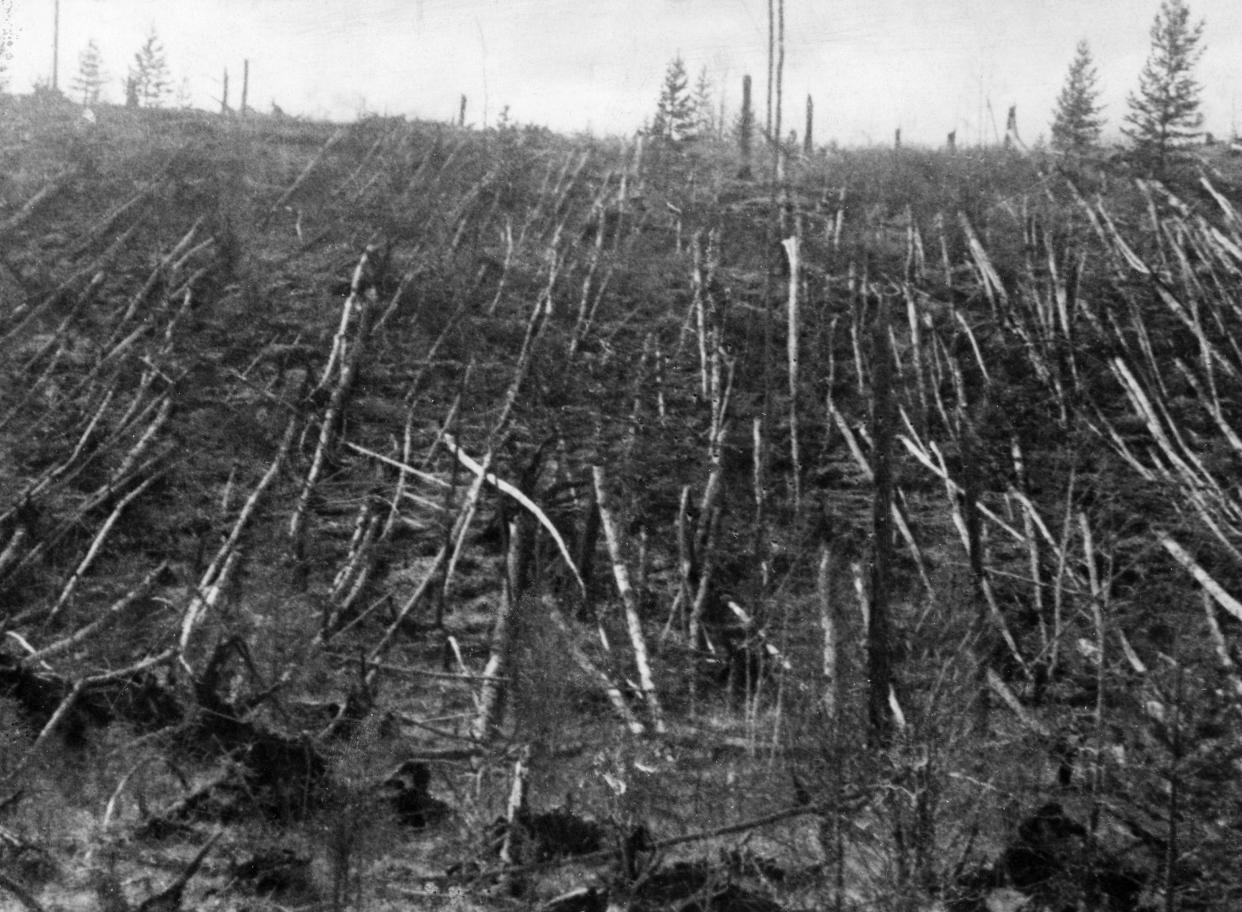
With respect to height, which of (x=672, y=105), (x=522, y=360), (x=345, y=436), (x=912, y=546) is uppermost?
(x=672, y=105)

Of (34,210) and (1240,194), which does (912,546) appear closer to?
(1240,194)

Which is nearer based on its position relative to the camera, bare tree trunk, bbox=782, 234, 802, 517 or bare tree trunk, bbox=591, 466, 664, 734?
bare tree trunk, bbox=591, 466, 664, 734

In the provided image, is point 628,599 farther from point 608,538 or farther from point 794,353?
point 794,353

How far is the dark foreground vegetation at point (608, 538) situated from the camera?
23.9 ft

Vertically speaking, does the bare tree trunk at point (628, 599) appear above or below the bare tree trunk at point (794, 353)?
below

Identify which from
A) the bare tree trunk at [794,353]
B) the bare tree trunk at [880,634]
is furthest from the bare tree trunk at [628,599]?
the bare tree trunk at [794,353]

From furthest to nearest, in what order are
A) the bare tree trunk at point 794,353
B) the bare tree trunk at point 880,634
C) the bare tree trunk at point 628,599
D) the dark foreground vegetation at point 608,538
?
the bare tree trunk at point 794,353 → the bare tree trunk at point 628,599 → the bare tree trunk at point 880,634 → the dark foreground vegetation at point 608,538

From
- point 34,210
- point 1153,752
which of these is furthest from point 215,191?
point 1153,752

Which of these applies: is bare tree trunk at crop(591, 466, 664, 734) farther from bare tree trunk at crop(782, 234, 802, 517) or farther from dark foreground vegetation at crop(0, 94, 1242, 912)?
bare tree trunk at crop(782, 234, 802, 517)

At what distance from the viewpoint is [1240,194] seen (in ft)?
56.6

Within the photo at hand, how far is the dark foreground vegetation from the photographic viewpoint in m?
7.29

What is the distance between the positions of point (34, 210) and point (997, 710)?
1349cm

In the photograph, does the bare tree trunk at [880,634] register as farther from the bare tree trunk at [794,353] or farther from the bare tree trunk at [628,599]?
the bare tree trunk at [794,353]

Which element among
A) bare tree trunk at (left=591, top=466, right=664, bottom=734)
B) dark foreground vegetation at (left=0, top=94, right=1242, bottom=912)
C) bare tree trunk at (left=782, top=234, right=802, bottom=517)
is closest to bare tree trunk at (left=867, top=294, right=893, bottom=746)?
dark foreground vegetation at (left=0, top=94, right=1242, bottom=912)
